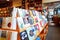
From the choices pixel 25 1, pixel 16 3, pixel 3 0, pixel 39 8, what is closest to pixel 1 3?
pixel 3 0

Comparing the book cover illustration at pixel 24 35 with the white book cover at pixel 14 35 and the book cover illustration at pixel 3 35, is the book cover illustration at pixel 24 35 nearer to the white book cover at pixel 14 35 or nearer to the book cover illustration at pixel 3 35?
the white book cover at pixel 14 35

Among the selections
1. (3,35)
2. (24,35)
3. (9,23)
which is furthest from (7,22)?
(24,35)

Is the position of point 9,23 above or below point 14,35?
above

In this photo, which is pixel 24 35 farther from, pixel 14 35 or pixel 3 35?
pixel 3 35

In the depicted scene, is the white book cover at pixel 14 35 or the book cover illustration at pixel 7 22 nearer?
the white book cover at pixel 14 35

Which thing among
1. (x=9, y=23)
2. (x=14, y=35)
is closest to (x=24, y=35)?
(x=14, y=35)

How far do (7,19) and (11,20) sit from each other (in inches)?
3.8

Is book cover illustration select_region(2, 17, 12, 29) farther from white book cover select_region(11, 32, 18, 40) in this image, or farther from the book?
white book cover select_region(11, 32, 18, 40)

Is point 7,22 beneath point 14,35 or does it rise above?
above

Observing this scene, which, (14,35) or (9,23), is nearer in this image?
(14,35)

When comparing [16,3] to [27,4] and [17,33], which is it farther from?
[17,33]

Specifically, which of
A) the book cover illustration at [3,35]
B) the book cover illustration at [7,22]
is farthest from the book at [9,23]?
the book cover illustration at [3,35]

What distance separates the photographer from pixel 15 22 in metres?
1.66

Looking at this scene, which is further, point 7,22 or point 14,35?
point 7,22
